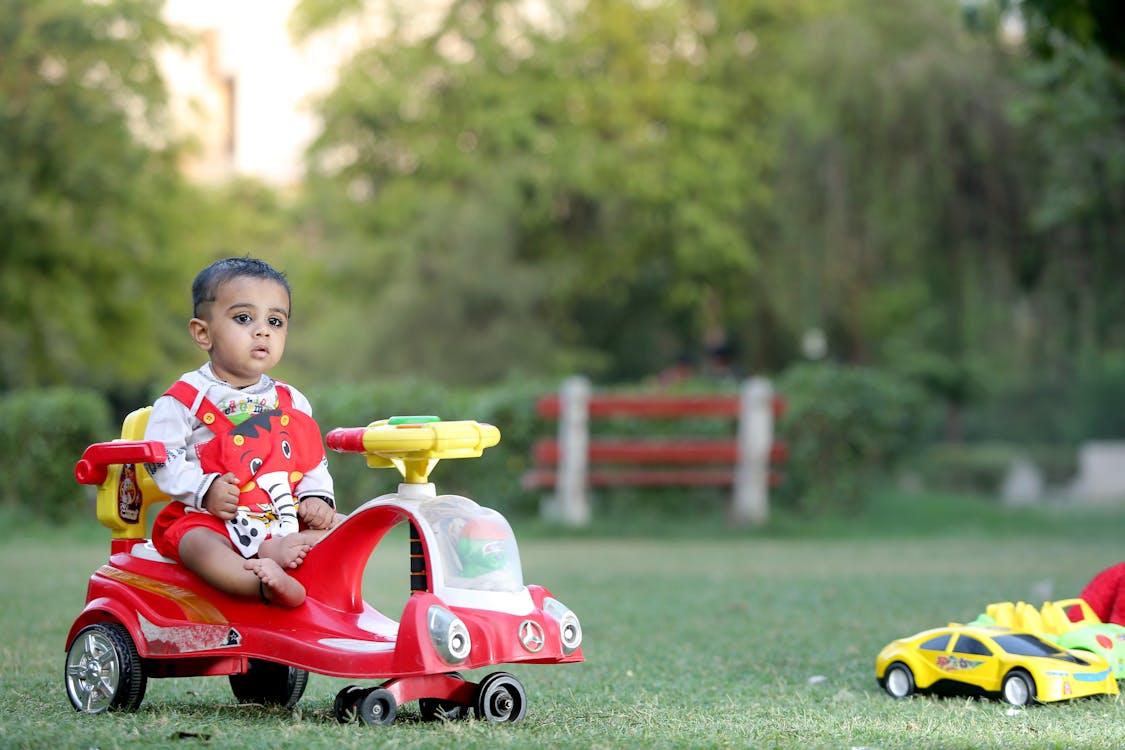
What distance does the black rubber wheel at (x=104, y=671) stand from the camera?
404 cm

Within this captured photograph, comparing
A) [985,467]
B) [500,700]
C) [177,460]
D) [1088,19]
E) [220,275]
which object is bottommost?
[985,467]

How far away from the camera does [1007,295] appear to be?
57.4 ft

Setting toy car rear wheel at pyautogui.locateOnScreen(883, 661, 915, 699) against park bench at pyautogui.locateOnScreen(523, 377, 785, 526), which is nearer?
toy car rear wheel at pyautogui.locateOnScreen(883, 661, 915, 699)

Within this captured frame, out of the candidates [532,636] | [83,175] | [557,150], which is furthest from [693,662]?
[557,150]

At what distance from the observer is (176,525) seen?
13.3ft

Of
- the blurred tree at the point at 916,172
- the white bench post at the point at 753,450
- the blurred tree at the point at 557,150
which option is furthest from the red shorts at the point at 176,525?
the blurred tree at the point at 557,150

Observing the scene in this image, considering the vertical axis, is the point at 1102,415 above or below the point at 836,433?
below

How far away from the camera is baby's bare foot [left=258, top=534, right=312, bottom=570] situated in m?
4.04

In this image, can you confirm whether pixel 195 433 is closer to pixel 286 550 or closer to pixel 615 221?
pixel 286 550

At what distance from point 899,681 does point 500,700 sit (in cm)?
155

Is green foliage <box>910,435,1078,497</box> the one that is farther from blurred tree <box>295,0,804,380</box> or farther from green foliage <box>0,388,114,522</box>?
green foliage <box>0,388,114,522</box>

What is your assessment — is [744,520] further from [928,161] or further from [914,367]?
[914,367]

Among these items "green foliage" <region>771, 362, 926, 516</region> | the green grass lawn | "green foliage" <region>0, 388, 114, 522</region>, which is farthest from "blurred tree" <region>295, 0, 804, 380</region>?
the green grass lawn

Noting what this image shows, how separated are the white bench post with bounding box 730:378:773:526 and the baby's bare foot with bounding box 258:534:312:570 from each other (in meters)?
10.7
